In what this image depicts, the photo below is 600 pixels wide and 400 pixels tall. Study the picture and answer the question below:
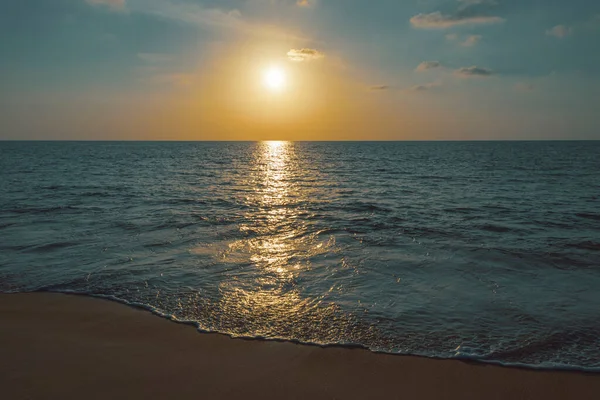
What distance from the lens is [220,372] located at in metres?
4.75

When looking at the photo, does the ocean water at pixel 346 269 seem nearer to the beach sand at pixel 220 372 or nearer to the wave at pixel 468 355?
the wave at pixel 468 355

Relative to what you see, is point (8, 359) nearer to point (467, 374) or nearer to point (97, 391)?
point (97, 391)

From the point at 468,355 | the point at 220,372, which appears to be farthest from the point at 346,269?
the point at 220,372

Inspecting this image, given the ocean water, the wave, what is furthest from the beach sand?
the ocean water

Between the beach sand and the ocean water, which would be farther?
the ocean water

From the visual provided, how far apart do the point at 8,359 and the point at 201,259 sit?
493 centimetres

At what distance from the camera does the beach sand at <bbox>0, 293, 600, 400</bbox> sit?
4.36 meters

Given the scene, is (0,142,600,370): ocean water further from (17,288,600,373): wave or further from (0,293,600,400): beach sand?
(0,293,600,400): beach sand

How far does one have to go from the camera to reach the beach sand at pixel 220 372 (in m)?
4.36

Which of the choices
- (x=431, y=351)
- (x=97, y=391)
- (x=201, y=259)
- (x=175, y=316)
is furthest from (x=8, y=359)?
(x=431, y=351)

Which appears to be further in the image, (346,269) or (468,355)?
(346,269)

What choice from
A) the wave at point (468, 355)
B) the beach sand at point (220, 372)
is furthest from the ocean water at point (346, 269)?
the beach sand at point (220, 372)

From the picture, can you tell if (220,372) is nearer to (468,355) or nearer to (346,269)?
(468,355)

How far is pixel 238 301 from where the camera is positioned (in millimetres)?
7016
